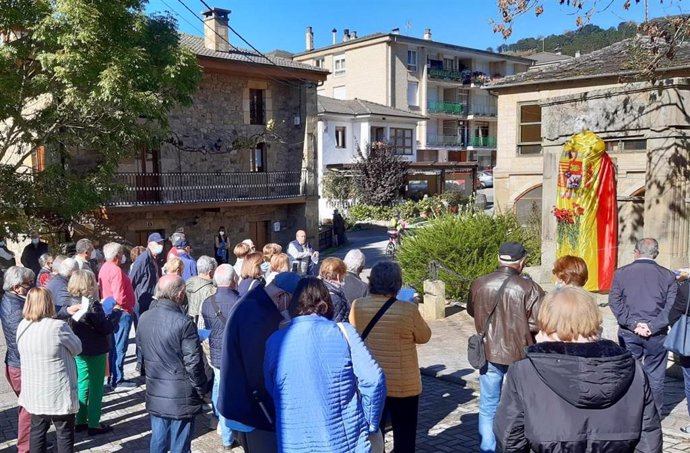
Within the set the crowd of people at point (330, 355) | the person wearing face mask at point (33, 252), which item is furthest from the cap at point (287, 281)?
the person wearing face mask at point (33, 252)

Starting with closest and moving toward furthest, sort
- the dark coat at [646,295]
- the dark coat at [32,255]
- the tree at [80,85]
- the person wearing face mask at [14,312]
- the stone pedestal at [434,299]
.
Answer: the person wearing face mask at [14,312], the dark coat at [646,295], the tree at [80,85], the stone pedestal at [434,299], the dark coat at [32,255]

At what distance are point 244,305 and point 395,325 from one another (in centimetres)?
124

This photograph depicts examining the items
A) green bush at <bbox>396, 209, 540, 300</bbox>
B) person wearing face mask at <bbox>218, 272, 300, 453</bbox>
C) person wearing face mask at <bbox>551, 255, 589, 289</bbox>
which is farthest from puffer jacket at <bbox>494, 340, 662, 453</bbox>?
green bush at <bbox>396, 209, 540, 300</bbox>

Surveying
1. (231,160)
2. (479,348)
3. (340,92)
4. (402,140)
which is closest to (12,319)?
(479,348)

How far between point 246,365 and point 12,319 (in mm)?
2886

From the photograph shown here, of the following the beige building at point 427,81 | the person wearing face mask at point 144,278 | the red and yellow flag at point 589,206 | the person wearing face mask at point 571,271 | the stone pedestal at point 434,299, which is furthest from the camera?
the beige building at point 427,81

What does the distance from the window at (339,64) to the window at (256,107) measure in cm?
2804

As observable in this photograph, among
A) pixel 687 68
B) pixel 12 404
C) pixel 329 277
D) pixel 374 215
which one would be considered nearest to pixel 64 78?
pixel 12 404

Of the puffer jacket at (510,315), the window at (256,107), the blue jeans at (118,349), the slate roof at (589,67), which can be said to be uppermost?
the slate roof at (589,67)

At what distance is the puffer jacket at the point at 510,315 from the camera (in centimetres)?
466

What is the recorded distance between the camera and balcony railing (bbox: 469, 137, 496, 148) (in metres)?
54.8

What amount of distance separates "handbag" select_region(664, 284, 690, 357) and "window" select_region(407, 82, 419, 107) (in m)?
45.5

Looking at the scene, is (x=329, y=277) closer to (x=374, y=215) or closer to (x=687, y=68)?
(x=687, y=68)

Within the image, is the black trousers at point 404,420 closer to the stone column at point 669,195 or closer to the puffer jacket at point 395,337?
the puffer jacket at point 395,337
